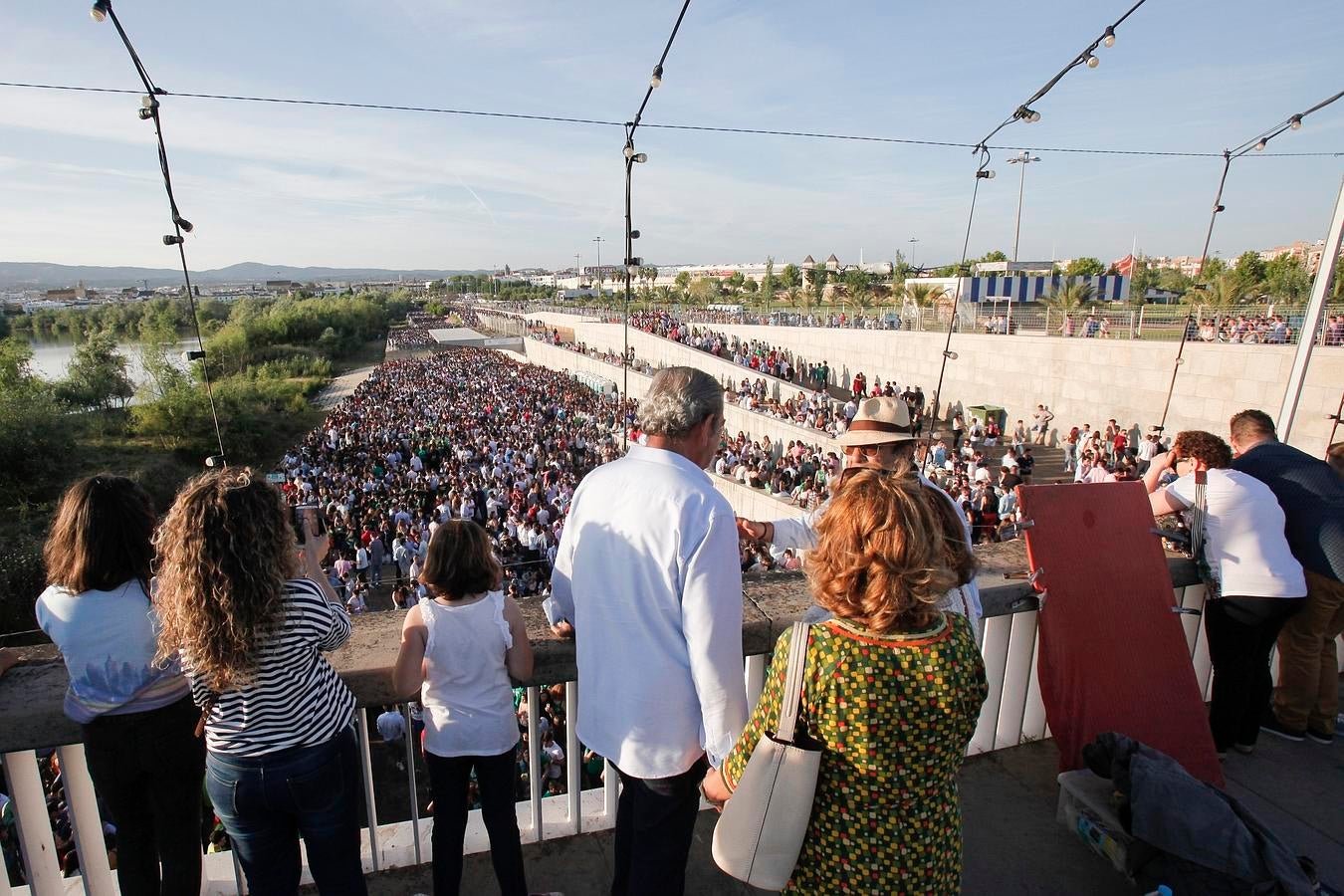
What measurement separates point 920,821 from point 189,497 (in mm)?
1656

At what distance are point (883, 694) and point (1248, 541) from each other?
6.84 feet

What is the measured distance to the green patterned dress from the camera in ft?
4.20

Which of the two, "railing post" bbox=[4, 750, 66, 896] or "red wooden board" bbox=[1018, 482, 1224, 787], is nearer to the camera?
"railing post" bbox=[4, 750, 66, 896]

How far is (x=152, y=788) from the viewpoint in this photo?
174cm

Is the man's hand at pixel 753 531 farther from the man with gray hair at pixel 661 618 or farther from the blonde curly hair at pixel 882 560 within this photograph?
the blonde curly hair at pixel 882 560

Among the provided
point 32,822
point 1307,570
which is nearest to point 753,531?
point 32,822

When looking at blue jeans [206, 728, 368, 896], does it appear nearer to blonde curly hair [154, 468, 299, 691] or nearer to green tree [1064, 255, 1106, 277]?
blonde curly hair [154, 468, 299, 691]

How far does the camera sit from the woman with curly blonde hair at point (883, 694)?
1284 mm

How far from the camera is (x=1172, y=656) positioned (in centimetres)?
250

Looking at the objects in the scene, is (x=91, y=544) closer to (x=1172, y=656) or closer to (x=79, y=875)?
(x=79, y=875)

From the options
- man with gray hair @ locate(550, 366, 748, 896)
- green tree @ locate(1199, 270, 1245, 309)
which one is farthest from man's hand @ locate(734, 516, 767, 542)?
green tree @ locate(1199, 270, 1245, 309)

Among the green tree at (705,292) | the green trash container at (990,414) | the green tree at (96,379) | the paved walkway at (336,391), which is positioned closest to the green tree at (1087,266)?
the green tree at (705,292)

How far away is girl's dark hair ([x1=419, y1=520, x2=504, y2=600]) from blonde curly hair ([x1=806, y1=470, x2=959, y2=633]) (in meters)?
0.89

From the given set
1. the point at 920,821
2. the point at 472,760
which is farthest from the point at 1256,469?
the point at 472,760
